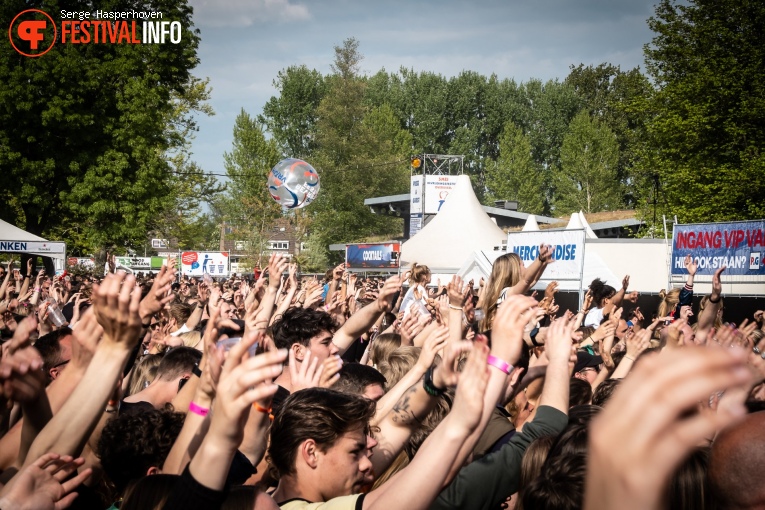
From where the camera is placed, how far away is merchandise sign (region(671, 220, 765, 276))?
13.2 m

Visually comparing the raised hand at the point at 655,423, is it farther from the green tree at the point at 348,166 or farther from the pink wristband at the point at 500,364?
the green tree at the point at 348,166

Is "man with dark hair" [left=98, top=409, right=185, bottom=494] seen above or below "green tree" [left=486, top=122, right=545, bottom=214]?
below

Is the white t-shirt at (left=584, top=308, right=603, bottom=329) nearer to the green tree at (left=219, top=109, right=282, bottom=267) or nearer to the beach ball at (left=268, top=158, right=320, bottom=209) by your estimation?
the beach ball at (left=268, top=158, right=320, bottom=209)

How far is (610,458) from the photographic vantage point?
3.54 ft

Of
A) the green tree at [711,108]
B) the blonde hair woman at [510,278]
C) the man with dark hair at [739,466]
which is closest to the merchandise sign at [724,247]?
the blonde hair woman at [510,278]

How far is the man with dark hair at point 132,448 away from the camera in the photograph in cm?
331

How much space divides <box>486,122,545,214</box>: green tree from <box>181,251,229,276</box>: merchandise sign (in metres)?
42.3

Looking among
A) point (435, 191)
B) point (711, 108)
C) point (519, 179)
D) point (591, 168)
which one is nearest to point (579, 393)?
point (711, 108)

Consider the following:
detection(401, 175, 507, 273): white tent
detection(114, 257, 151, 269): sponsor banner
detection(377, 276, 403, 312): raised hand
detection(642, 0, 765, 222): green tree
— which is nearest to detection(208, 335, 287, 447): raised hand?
detection(377, 276, 403, 312): raised hand

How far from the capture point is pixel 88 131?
27266 millimetres

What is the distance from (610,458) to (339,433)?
2.05 meters

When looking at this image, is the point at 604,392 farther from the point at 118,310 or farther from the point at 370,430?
the point at 118,310

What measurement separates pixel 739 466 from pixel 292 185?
47.5ft

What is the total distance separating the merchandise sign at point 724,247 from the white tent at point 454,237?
13.0m
